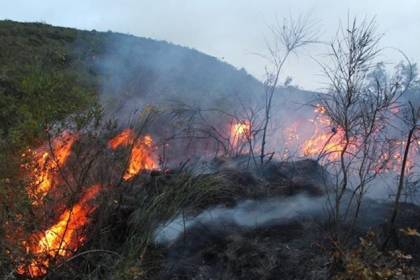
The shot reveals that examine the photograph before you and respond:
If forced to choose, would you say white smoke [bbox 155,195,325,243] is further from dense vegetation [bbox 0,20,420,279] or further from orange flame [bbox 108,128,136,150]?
orange flame [bbox 108,128,136,150]

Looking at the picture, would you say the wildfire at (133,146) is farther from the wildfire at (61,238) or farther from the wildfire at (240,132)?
the wildfire at (240,132)

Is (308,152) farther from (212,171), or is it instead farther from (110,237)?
(110,237)

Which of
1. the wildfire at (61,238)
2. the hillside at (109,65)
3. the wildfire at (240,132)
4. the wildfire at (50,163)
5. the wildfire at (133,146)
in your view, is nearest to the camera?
the wildfire at (61,238)

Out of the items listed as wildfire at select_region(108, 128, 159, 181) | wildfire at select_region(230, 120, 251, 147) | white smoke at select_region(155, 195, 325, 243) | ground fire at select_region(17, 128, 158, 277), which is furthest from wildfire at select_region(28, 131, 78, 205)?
wildfire at select_region(230, 120, 251, 147)

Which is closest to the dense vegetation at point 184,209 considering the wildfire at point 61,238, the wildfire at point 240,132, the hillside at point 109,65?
the wildfire at point 61,238

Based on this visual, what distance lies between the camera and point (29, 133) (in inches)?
266

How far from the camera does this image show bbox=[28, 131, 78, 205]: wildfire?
6.05 m

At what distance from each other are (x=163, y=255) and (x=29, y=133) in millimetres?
2343

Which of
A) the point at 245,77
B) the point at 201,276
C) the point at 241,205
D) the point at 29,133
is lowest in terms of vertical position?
the point at 201,276

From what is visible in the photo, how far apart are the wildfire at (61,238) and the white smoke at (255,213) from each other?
0.97 m

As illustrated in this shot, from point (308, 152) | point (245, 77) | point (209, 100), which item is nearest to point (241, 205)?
point (308, 152)

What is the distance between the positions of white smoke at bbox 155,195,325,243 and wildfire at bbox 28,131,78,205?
1497 mm

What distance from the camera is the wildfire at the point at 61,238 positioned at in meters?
5.38

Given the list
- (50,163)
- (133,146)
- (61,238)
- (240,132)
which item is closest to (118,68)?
(240,132)
